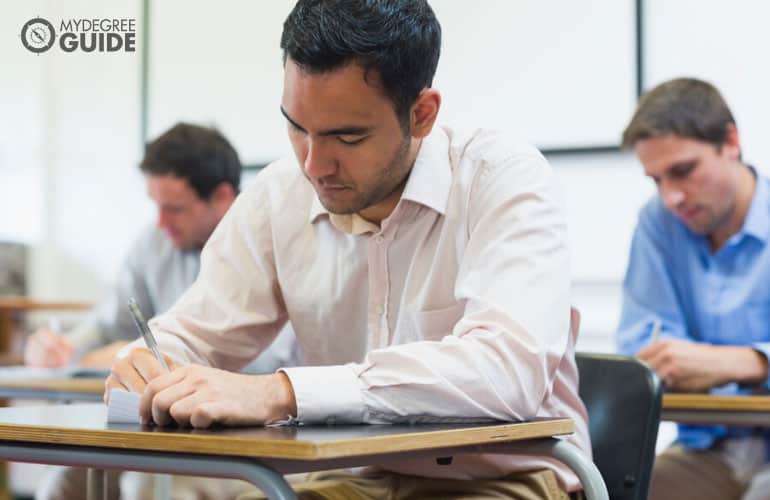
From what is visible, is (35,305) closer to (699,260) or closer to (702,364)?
(699,260)

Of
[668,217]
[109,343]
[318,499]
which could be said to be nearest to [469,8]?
[668,217]

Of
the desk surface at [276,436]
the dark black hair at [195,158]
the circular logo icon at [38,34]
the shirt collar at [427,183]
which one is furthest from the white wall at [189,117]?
the desk surface at [276,436]

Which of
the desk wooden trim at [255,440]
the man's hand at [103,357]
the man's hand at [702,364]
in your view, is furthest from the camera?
the man's hand at [103,357]

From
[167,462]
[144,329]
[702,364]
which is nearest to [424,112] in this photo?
[144,329]

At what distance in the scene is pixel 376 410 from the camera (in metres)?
1.38

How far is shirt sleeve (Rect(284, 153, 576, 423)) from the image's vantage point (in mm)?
1376

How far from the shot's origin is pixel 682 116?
291 cm

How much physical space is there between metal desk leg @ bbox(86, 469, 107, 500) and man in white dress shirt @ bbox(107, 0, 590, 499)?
28cm

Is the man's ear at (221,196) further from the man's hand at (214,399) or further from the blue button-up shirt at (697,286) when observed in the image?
the man's hand at (214,399)

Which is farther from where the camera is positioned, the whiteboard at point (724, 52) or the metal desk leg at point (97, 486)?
the whiteboard at point (724, 52)

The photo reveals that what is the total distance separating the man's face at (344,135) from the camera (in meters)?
1.56

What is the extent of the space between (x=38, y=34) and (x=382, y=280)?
660mm

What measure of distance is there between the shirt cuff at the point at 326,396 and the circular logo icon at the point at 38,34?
74 centimetres

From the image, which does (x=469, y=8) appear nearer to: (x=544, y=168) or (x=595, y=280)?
(x=595, y=280)
